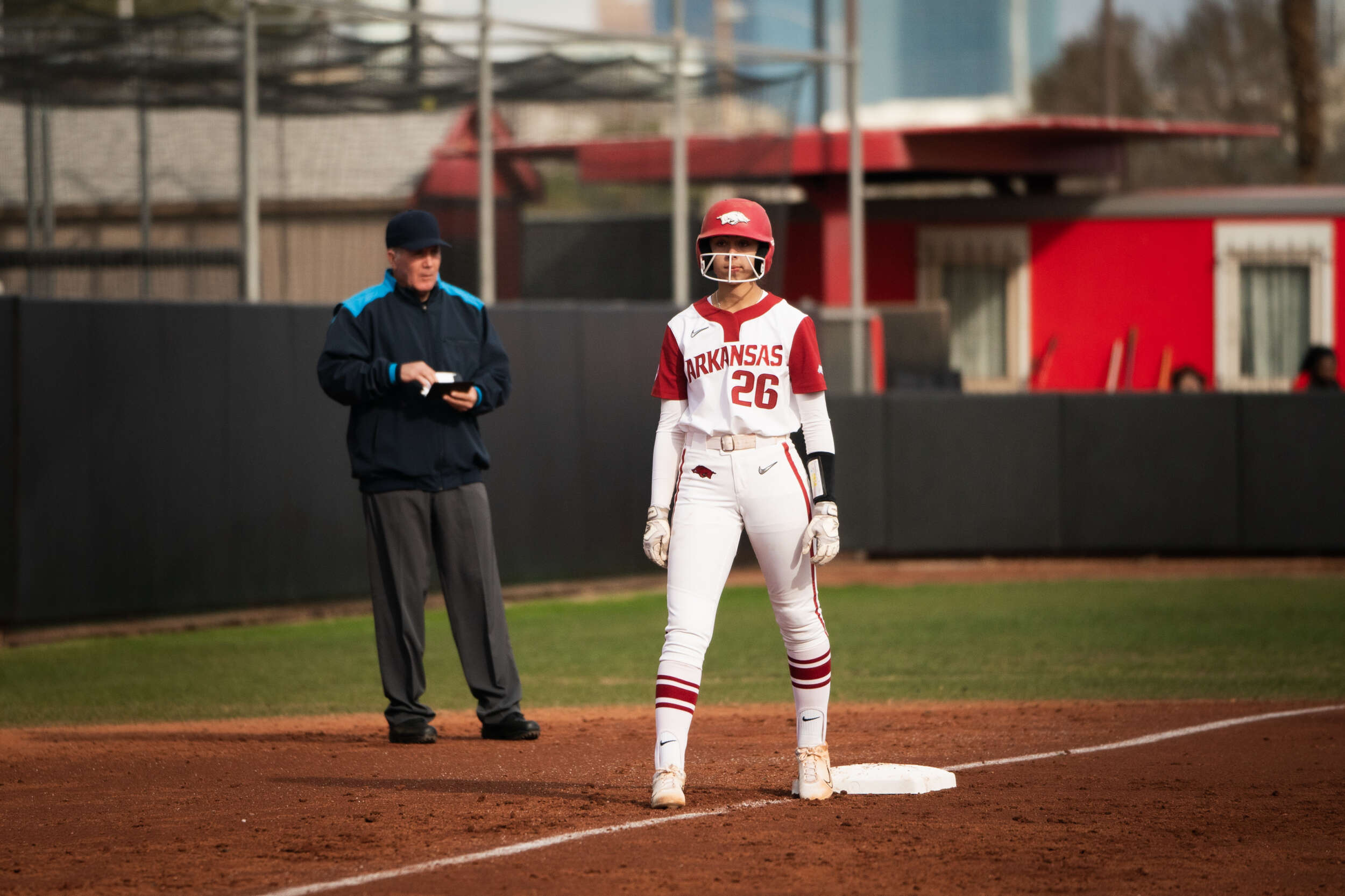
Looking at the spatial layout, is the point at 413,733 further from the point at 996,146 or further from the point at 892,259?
the point at 892,259

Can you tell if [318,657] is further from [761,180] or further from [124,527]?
[761,180]

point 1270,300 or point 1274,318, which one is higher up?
point 1270,300

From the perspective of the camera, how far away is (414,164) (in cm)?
1333

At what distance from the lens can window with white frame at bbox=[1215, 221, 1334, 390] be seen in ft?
70.1

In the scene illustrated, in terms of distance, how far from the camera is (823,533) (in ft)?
18.8

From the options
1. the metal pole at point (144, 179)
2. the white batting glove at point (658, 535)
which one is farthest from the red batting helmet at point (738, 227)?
the metal pole at point (144, 179)

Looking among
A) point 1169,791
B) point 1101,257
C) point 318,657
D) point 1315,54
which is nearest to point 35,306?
point 318,657

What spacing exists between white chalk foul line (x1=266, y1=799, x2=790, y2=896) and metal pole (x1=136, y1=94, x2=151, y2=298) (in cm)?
807

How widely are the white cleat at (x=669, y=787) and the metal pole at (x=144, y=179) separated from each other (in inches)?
313

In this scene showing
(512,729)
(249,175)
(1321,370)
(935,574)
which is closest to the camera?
(512,729)

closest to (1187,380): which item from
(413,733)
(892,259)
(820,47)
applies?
(892,259)

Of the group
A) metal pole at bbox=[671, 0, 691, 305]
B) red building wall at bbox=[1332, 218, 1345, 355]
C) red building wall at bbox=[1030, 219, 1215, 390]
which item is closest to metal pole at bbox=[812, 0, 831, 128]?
metal pole at bbox=[671, 0, 691, 305]

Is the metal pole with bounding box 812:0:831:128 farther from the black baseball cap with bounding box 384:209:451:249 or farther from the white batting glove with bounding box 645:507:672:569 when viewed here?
the white batting glove with bounding box 645:507:672:569

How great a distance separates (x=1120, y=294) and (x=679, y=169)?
9.20m
